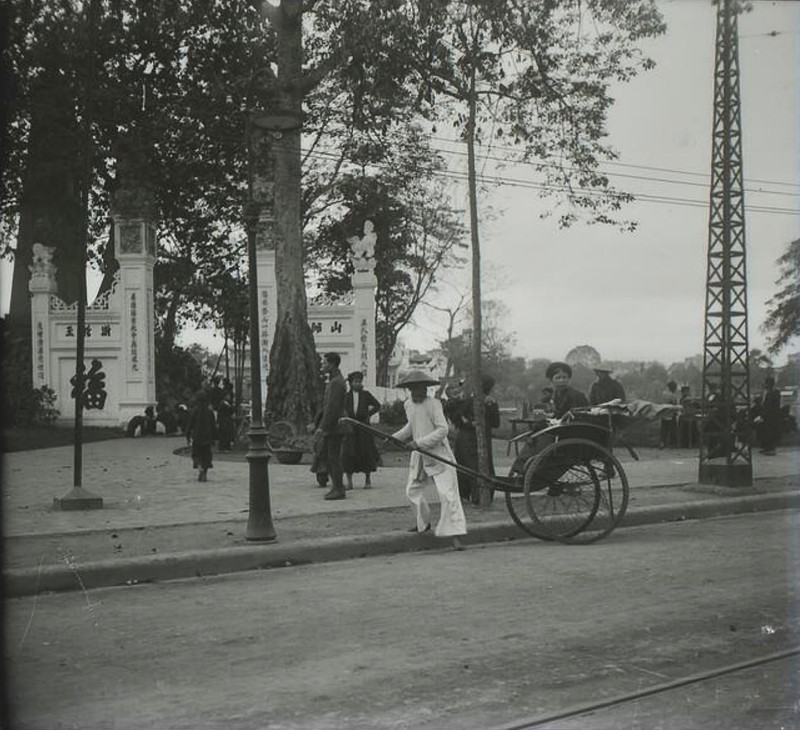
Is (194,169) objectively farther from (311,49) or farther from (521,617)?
(521,617)

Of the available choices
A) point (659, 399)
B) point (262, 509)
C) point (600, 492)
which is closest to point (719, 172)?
point (600, 492)

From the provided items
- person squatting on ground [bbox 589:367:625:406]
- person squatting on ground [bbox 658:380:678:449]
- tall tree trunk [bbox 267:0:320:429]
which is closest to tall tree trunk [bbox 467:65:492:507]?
person squatting on ground [bbox 589:367:625:406]

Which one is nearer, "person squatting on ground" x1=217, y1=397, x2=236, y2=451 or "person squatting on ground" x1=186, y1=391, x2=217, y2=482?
"person squatting on ground" x1=186, y1=391, x2=217, y2=482

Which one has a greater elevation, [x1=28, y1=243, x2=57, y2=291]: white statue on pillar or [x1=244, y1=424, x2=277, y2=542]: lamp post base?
[x1=28, y1=243, x2=57, y2=291]: white statue on pillar

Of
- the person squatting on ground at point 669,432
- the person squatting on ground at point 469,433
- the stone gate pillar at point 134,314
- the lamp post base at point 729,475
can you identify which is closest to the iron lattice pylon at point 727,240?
the lamp post base at point 729,475

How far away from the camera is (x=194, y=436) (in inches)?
530

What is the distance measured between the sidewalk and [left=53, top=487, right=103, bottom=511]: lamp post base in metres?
→ 0.13

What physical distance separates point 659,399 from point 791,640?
21.3 metres

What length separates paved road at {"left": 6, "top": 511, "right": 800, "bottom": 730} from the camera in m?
4.17

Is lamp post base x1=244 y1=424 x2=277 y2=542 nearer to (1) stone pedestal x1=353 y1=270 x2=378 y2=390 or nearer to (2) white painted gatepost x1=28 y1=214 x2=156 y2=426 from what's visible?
(1) stone pedestal x1=353 y1=270 x2=378 y2=390

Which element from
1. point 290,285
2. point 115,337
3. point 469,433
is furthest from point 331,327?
point 469,433

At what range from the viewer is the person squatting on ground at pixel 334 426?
37.5 ft

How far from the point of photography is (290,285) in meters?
19.0

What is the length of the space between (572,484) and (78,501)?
18.7ft
